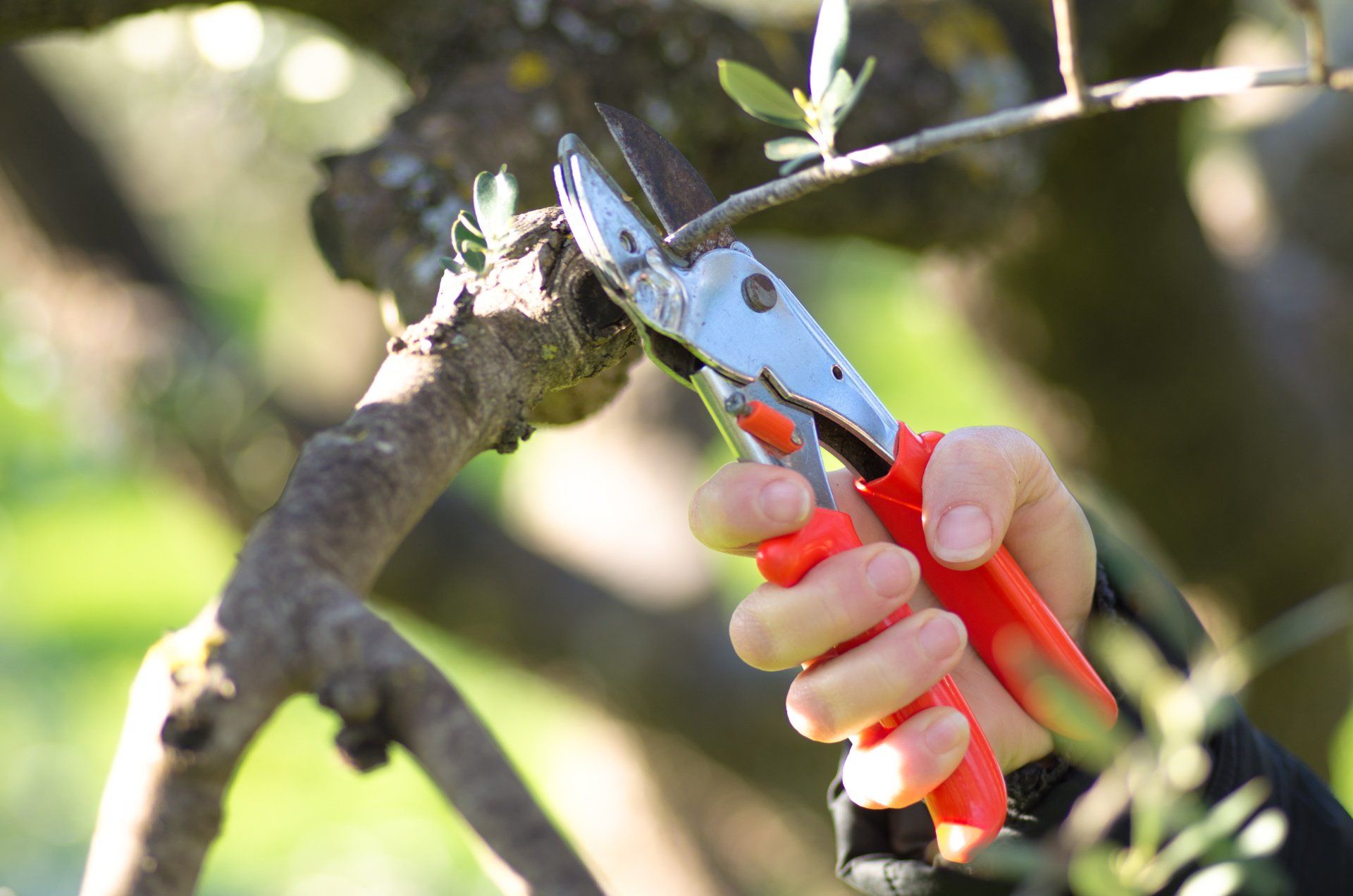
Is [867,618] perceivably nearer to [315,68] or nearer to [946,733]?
[946,733]

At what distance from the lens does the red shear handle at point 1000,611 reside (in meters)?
1.06

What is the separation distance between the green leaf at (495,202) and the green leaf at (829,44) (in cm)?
22

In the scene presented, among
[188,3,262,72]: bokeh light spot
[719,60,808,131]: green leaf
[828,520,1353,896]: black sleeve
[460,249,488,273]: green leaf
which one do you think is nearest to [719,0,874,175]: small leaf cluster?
[719,60,808,131]: green leaf

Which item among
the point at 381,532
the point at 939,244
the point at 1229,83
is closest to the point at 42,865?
the point at 939,244

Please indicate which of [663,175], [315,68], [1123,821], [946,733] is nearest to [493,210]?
[663,175]

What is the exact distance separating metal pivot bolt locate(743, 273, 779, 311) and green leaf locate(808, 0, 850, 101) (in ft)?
0.88

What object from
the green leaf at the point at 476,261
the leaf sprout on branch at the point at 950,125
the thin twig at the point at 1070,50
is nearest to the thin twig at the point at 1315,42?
the leaf sprout on branch at the point at 950,125

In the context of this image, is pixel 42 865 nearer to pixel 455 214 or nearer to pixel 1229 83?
pixel 455 214

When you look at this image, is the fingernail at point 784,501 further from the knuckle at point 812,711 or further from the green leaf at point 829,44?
the green leaf at point 829,44

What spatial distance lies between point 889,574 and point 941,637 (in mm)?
70

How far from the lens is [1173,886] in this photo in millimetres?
1184

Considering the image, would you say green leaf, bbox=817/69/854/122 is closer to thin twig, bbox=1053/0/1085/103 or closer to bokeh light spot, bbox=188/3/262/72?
thin twig, bbox=1053/0/1085/103

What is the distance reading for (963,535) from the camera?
3.33ft

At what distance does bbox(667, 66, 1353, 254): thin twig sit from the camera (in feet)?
1.82
